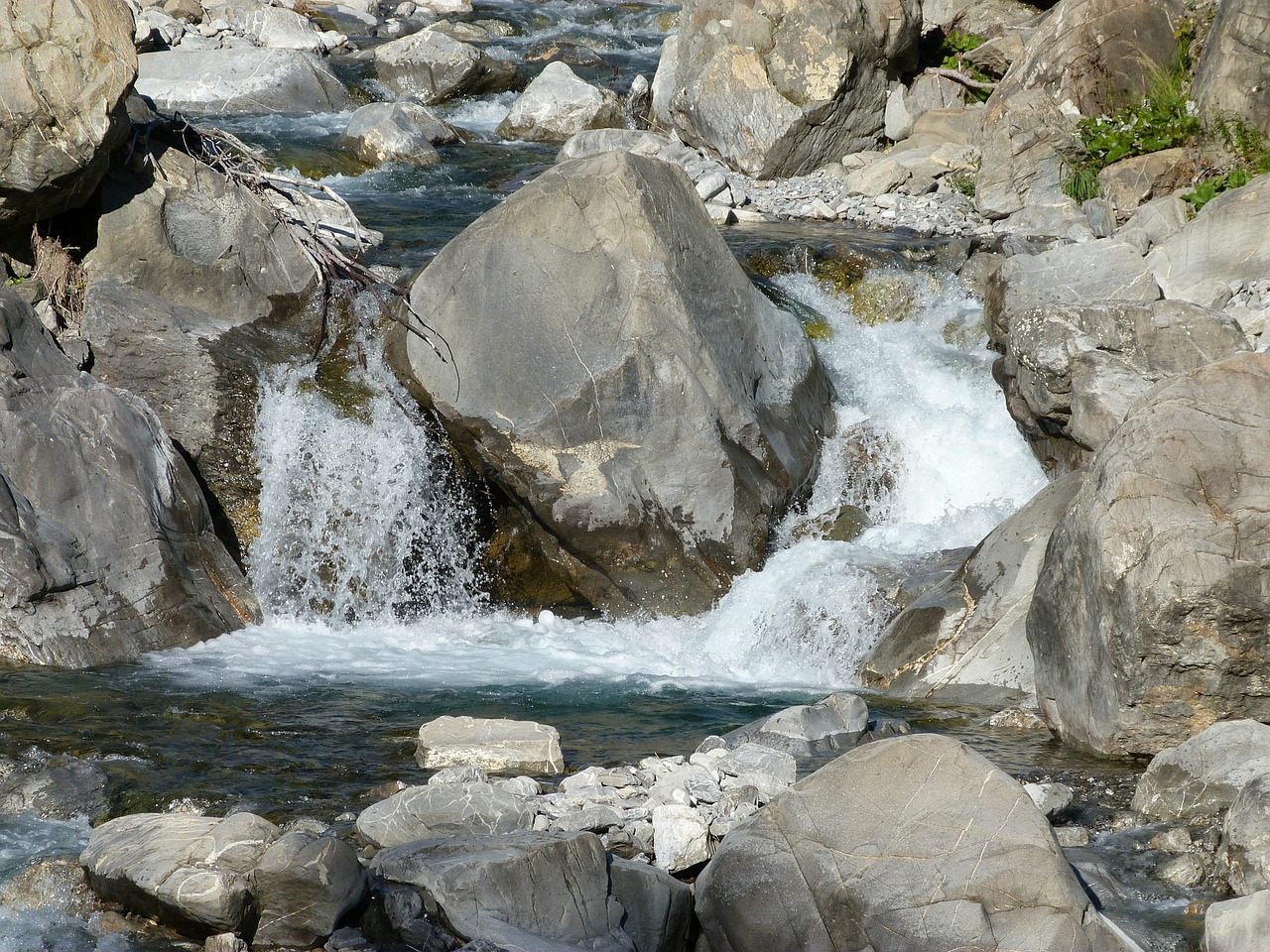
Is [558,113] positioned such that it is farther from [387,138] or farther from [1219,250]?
[1219,250]

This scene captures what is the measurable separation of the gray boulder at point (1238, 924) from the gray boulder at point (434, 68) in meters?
17.2

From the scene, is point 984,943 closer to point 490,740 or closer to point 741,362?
point 490,740

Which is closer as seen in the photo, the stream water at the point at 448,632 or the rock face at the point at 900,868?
the rock face at the point at 900,868

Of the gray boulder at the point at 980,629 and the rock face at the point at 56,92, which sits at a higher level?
the rock face at the point at 56,92

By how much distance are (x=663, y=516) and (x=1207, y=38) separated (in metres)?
8.72

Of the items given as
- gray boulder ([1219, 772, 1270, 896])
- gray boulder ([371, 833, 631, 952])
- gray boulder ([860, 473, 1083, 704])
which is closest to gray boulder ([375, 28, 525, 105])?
gray boulder ([860, 473, 1083, 704])

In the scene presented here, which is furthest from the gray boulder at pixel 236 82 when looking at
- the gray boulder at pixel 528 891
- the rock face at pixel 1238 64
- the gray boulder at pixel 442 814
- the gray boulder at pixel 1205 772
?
the gray boulder at pixel 1205 772

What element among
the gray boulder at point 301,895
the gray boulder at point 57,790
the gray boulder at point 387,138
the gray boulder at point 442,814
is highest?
the gray boulder at point 387,138

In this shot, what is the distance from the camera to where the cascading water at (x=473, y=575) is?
7789mm

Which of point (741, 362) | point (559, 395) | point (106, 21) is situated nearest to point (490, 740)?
point (559, 395)

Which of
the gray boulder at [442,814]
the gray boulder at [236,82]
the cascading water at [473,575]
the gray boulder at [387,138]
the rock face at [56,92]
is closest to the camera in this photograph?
the gray boulder at [442,814]

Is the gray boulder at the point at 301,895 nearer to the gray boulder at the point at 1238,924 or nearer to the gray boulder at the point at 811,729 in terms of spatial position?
the gray boulder at the point at 811,729

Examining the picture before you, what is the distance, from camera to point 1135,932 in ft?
14.2

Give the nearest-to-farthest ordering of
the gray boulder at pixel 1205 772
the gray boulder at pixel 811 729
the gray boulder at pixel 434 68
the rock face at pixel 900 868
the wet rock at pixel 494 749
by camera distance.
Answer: the rock face at pixel 900 868, the gray boulder at pixel 1205 772, the wet rock at pixel 494 749, the gray boulder at pixel 811 729, the gray boulder at pixel 434 68
